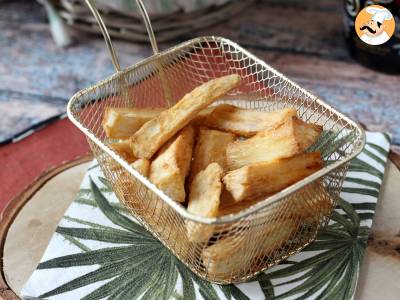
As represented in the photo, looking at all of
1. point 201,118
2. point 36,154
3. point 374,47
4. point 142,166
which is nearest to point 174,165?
point 142,166

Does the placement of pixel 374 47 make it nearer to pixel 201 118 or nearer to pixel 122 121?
pixel 201 118

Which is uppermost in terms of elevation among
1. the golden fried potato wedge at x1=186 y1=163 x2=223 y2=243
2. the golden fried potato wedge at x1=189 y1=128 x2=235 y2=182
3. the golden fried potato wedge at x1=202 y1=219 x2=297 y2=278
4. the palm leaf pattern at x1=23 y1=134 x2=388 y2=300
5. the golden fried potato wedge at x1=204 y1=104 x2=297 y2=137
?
the golden fried potato wedge at x1=204 y1=104 x2=297 y2=137

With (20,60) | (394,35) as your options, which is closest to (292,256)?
(394,35)

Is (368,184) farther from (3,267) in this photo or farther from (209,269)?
(3,267)

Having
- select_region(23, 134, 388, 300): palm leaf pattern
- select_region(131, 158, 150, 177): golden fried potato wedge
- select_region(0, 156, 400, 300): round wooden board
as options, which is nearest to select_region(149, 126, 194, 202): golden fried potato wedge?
select_region(131, 158, 150, 177): golden fried potato wedge

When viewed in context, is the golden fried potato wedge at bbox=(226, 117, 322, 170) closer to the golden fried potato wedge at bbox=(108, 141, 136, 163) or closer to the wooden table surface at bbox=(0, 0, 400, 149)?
the golden fried potato wedge at bbox=(108, 141, 136, 163)

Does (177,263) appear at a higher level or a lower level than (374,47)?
lower

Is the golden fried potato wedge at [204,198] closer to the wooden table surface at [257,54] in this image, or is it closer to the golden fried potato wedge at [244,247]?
the golden fried potato wedge at [244,247]
